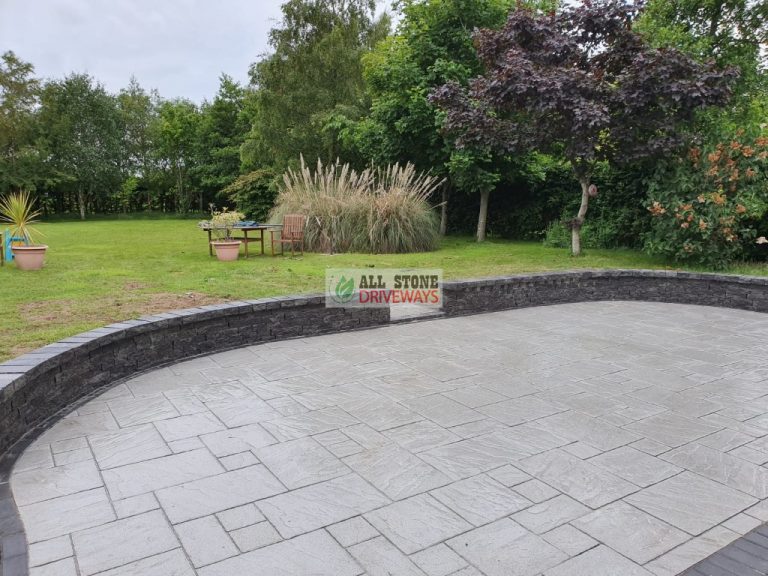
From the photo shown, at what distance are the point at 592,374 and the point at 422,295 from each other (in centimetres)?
228

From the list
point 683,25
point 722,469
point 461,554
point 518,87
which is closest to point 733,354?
point 722,469

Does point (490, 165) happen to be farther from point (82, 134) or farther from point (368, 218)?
point (82, 134)

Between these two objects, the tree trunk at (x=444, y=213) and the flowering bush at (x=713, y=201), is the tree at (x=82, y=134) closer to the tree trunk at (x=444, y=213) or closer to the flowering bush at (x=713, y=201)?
the tree trunk at (x=444, y=213)

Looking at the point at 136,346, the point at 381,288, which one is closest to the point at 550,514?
the point at 136,346

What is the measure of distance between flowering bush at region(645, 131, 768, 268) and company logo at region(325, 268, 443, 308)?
3.03m

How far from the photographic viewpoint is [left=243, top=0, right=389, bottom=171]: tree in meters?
15.1

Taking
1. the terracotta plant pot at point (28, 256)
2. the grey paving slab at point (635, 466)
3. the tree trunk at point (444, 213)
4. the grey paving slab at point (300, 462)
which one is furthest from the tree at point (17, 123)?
the grey paving slab at point (635, 466)

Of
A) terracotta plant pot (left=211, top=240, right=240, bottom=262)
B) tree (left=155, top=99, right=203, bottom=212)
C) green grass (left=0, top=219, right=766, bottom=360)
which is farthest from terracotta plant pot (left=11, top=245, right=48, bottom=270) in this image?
tree (left=155, top=99, right=203, bottom=212)

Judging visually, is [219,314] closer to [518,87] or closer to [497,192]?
[518,87]

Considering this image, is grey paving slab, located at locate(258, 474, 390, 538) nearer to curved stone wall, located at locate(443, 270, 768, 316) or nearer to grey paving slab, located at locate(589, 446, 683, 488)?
grey paving slab, located at locate(589, 446, 683, 488)

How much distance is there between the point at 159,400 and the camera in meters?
2.86

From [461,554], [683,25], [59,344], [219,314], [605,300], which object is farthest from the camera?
[683,25]

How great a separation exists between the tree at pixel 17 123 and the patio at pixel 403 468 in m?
21.2

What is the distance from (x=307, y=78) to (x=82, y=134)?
12498mm
